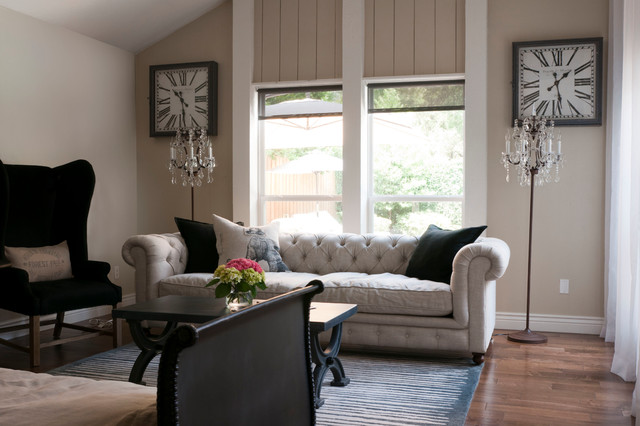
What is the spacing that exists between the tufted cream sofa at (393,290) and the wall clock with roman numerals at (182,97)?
150 cm

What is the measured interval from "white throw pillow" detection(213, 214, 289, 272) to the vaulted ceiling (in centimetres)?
199

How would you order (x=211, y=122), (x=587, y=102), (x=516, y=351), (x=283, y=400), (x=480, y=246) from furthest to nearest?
(x=211, y=122)
(x=587, y=102)
(x=516, y=351)
(x=480, y=246)
(x=283, y=400)

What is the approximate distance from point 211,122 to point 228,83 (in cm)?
40

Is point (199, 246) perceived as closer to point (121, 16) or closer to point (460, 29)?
point (121, 16)

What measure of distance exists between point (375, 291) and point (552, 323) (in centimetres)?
184

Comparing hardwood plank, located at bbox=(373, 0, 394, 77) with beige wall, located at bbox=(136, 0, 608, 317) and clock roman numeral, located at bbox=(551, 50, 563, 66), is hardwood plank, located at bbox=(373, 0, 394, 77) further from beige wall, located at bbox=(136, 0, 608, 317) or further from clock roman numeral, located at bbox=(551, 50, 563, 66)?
clock roman numeral, located at bbox=(551, 50, 563, 66)

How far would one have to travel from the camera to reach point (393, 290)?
4.03 m

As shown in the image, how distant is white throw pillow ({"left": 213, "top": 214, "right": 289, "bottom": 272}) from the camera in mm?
4750

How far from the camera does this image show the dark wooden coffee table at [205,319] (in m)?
3.19

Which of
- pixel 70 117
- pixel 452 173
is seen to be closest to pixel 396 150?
pixel 452 173

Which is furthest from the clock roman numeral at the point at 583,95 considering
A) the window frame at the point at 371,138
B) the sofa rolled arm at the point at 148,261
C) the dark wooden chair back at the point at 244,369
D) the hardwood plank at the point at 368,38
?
the dark wooden chair back at the point at 244,369

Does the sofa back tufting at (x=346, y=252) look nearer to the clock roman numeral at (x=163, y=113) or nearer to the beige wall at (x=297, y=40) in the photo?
the beige wall at (x=297, y=40)

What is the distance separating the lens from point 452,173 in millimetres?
5344

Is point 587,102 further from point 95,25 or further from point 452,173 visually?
point 95,25
